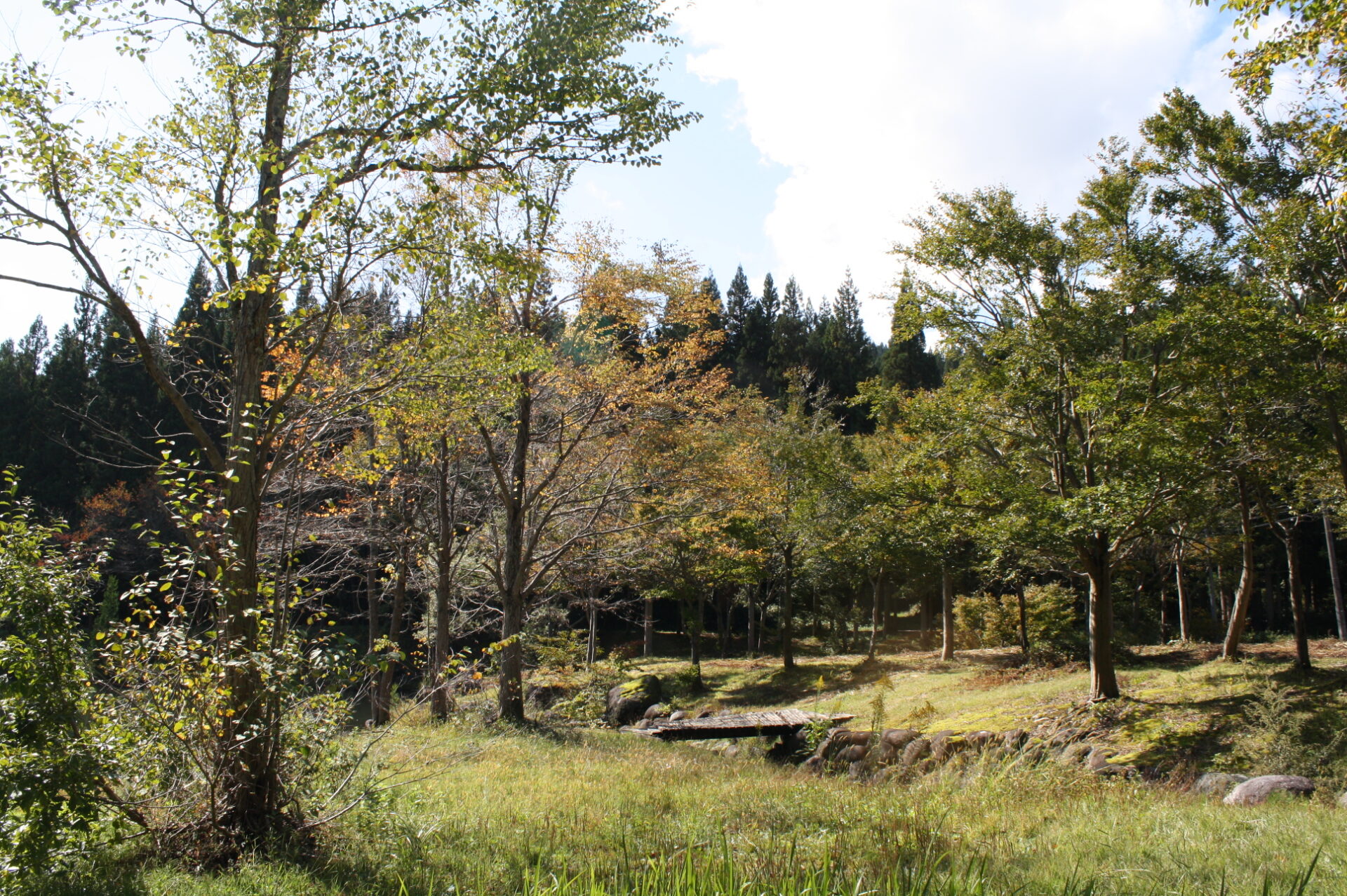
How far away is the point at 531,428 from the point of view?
16.1 m

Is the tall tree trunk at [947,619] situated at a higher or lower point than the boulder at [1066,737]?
higher

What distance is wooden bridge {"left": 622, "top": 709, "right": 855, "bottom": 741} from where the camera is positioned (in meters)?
15.2

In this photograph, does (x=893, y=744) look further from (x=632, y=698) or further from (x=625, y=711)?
(x=632, y=698)

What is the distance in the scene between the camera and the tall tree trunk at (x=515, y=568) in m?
15.0

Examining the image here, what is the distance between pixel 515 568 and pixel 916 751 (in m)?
7.91

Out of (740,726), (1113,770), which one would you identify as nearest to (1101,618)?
(1113,770)

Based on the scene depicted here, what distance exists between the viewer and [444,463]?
16047 mm

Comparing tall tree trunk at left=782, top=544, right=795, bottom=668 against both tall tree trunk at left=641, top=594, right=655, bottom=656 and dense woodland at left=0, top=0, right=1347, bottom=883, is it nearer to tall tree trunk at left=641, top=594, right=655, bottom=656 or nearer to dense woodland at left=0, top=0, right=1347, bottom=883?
dense woodland at left=0, top=0, right=1347, bottom=883

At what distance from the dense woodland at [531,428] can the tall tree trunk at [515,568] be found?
0.24 feet

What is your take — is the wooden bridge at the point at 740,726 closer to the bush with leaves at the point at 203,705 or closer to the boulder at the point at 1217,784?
the boulder at the point at 1217,784

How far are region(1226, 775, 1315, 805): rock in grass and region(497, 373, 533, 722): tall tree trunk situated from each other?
1128 cm

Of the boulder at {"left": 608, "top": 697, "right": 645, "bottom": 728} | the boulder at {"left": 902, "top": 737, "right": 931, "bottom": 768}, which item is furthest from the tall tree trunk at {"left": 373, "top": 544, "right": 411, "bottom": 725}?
the boulder at {"left": 902, "top": 737, "right": 931, "bottom": 768}

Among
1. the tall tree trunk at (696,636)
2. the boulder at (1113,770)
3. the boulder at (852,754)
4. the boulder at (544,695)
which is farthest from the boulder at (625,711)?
the boulder at (1113,770)

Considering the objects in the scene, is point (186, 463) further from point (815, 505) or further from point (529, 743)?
point (815, 505)
